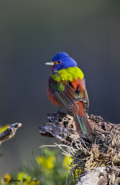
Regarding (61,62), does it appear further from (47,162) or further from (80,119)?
(47,162)

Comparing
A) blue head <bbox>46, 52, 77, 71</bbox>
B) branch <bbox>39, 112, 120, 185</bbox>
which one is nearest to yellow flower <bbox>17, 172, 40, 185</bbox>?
branch <bbox>39, 112, 120, 185</bbox>

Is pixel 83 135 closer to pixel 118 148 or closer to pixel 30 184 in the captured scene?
pixel 118 148

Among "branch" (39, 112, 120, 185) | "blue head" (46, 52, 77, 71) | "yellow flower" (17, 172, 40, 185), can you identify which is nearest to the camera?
"branch" (39, 112, 120, 185)

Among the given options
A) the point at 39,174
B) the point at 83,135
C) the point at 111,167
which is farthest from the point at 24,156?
the point at 111,167

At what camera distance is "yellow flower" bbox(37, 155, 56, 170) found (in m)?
1.75

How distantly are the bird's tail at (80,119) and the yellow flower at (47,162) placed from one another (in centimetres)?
32

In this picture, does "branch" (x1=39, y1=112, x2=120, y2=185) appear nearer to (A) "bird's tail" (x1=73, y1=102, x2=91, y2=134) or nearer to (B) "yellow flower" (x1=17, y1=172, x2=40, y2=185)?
(A) "bird's tail" (x1=73, y1=102, x2=91, y2=134)

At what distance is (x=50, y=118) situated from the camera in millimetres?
1883

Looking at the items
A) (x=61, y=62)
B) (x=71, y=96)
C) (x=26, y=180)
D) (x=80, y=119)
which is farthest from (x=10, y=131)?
(x=61, y=62)

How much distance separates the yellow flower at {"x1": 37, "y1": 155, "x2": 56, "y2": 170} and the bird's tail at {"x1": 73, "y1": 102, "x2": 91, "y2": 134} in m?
0.32

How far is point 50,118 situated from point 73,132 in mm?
258

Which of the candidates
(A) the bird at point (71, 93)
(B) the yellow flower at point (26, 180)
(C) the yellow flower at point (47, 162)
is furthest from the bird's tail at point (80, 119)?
(B) the yellow flower at point (26, 180)

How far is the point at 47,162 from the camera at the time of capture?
1.81 m

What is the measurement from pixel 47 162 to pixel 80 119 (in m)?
0.45
